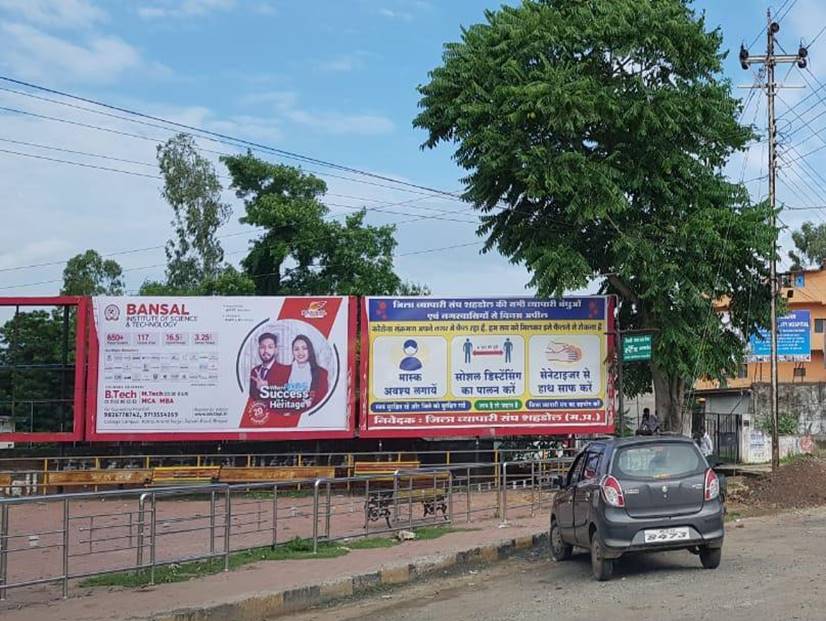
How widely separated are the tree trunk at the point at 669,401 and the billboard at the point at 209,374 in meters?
8.17

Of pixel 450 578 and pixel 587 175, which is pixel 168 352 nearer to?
pixel 587 175

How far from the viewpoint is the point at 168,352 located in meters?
24.6

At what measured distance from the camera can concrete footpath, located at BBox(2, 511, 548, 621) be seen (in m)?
9.32

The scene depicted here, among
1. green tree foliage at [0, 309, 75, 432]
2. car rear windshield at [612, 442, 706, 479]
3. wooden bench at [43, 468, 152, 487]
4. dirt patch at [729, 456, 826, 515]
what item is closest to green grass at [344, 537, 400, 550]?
car rear windshield at [612, 442, 706, 479]

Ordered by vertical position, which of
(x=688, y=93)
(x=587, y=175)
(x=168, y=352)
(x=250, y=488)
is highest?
(x=688, y=93)

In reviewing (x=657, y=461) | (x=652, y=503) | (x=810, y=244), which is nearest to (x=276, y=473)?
(x=657, y=461)

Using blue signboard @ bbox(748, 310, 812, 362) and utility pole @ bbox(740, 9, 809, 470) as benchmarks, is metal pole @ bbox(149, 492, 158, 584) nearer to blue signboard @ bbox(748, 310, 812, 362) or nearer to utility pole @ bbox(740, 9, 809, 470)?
utility pole @ bbox(740, 9, 809, 470)

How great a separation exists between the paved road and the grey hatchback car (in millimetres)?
402

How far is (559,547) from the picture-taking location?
43.0 feet

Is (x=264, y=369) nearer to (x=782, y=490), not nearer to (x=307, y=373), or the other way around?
(x=307, y=373)

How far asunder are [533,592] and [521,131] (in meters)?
14.5

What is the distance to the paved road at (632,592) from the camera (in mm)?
8883

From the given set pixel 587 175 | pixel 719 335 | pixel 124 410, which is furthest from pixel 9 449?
pixel 719 335

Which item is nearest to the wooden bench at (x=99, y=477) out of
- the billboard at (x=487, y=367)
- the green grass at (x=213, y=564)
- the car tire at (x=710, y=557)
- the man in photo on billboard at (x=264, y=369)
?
the man in photo on billboard at (x=264, y=369)
